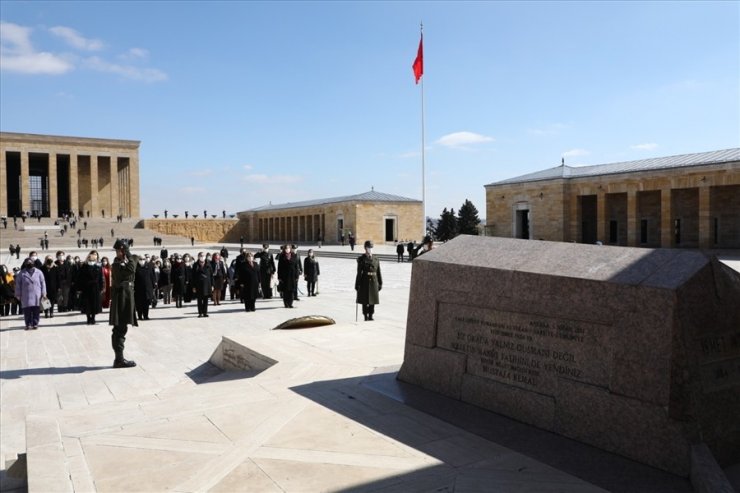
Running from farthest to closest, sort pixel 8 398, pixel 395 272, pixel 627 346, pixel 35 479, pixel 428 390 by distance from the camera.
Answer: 1. pixel 395 272
2. pixel 8 398
3. pixel 428 390
4. pixel 627 346
5. pixel 35 479

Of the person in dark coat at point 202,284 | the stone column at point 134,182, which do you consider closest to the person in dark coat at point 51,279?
the person in dark coat at point 202,284

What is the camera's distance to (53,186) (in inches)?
2402

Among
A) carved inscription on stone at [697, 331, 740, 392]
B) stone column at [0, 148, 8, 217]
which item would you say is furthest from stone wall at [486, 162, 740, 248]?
stone column at [0, 148, 8, 217]

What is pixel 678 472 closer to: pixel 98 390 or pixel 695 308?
pixel 695 308

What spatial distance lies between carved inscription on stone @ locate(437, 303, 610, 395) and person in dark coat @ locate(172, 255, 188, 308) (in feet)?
40.5

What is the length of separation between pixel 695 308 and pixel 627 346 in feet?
1.61

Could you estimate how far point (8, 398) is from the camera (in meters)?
7.47

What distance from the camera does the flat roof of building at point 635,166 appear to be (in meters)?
29.7

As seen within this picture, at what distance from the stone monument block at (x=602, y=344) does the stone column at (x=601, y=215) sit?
105 ft

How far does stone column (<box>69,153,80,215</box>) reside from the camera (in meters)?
61.9

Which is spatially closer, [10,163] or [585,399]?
[585,399]

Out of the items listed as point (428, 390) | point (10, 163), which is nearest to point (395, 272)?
point (428, 390)

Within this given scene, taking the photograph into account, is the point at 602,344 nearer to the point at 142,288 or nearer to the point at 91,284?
the point at 142,288

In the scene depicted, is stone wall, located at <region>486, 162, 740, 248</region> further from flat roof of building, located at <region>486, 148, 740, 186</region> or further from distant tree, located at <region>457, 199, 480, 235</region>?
distant tree, located at <region>457, 199, 480, 235</region>
